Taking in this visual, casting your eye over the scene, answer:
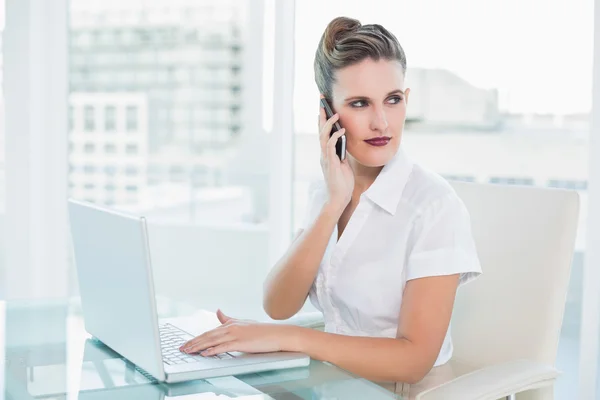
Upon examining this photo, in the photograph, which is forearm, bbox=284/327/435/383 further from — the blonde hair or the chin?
the blonde hair

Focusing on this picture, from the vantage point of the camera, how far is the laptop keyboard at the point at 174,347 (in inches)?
59.0

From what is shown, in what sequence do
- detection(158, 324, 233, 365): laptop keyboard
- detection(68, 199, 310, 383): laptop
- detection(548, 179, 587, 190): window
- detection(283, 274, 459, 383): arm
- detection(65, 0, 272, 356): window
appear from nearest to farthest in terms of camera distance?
detection(68, 199, 310, 383): laptop < detection(158, 324, 233, 365): laptop keyboard < detection(283, 274, 459, 383): arm < detection(548, 179, 587, 190): window < detection(65, 0, 272, 356): window

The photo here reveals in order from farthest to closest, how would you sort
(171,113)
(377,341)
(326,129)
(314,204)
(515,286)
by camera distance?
(171,113), (314,204), (326,129), (515,286), (377,341)

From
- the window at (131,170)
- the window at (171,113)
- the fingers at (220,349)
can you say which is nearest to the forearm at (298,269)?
the fingers at (220,349)

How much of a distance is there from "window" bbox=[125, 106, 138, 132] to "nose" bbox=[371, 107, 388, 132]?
2456 millimetres

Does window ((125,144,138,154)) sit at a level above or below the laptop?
above

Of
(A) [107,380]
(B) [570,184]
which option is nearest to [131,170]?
(B) [570,184]

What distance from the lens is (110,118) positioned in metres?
4.18

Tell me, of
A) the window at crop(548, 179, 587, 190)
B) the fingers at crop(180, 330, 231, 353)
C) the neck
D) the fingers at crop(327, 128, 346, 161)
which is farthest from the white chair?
the window at crop(548, 179, 587, 190)

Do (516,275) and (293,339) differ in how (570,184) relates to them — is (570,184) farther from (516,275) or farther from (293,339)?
(293,339)

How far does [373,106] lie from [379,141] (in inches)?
3.3

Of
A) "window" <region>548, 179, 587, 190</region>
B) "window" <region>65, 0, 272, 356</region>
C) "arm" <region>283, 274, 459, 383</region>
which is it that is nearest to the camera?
"arm" <region>283, 274, 459, 383</region>

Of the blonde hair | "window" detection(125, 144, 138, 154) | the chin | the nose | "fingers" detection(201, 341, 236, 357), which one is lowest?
"fingers" detection(201, 341, 236, 357)

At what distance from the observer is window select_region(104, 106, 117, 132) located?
4172mm
